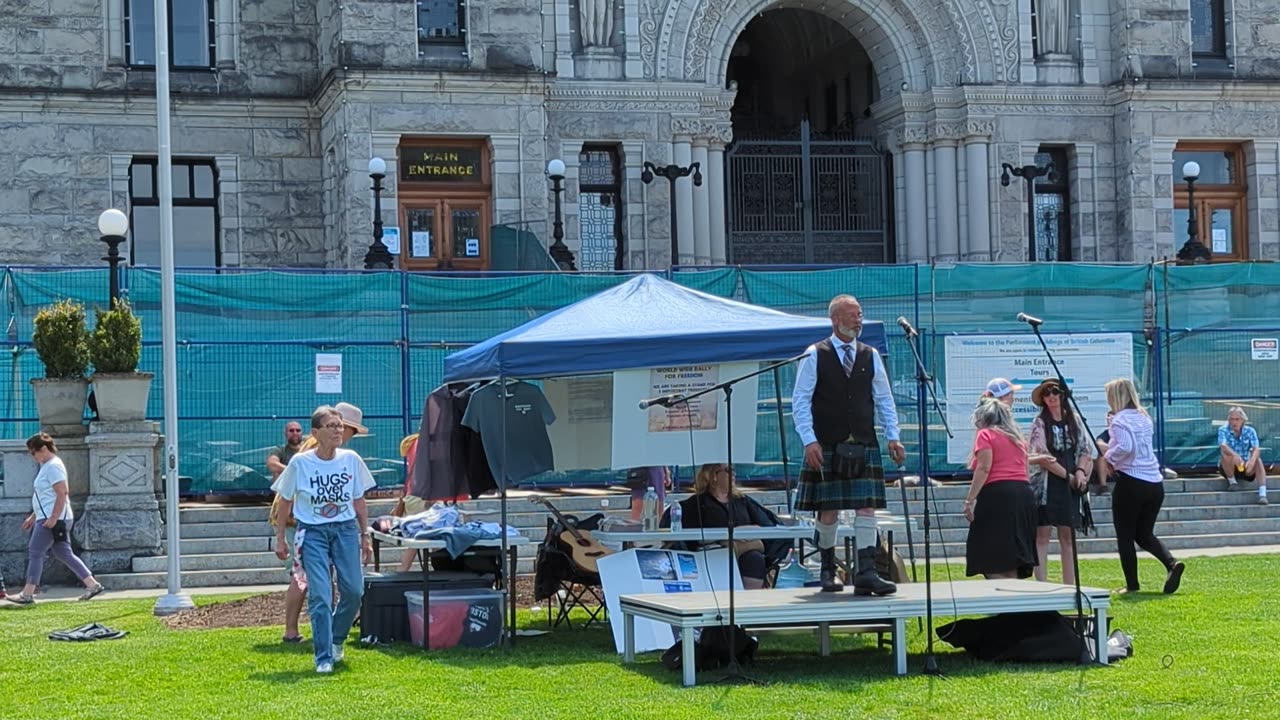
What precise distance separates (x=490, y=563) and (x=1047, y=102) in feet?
67.9

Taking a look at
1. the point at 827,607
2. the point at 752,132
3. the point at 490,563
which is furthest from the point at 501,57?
the point at 827,607

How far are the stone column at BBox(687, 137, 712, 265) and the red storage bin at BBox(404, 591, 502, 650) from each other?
58.8 ft

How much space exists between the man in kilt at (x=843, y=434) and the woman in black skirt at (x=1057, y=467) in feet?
10.2

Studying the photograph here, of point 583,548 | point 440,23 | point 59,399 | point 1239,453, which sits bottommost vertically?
point 583,548

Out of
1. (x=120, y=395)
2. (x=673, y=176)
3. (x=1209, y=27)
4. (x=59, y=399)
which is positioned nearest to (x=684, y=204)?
(x=673, y=176)

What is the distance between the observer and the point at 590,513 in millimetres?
20266

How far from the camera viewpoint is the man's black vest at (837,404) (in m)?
11.4

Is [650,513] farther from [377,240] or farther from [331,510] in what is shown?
[377,240]

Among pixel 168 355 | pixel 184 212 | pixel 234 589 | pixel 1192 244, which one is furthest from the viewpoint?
pixel 184 212

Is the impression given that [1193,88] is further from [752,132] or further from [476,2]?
[476,2]

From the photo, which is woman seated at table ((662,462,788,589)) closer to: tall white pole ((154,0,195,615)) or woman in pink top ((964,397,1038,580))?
woman in pink top ((964,397,1038,580))

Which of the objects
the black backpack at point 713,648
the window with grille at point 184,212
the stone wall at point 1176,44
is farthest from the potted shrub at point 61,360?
the stone wall at point 1176,44

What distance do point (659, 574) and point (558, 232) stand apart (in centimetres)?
1584

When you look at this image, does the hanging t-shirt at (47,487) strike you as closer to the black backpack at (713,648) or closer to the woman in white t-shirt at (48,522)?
the woman in white t-shirt at (48,522)
